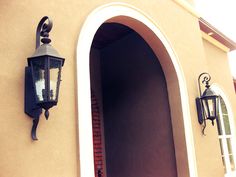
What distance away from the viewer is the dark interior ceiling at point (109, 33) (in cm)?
496

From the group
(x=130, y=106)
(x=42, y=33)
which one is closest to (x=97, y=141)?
(x=130, y=106)

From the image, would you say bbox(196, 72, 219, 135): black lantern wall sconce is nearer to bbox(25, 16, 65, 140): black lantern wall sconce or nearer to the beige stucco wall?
the beige stucco wall

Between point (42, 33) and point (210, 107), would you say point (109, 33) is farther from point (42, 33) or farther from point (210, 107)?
point (42, 33)

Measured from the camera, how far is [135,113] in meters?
4.73

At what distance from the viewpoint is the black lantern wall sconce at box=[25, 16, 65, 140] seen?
6.83 feet

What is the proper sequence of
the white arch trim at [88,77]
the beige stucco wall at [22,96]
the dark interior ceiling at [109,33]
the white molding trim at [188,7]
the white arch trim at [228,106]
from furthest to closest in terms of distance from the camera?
1. the white arch trim at [228,106]
2. the dark interior ceiling at [109,33]
3. the white molding trim at [188,7]
4. the white arch trim at [88,77]
5. the beige stucco wall at [22,96]

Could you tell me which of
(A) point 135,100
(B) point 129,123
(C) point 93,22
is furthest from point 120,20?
(B) point 129,123

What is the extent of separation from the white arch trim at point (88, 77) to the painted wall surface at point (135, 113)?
289 mm

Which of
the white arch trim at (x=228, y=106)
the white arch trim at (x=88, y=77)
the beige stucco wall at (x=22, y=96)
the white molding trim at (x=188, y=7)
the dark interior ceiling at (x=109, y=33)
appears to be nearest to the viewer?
the beige stucco wall at (x=22, y=96)

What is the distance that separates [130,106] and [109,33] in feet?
4.70

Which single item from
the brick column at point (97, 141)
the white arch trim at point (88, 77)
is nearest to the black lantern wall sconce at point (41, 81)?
the white arch trim at point (88, 77)

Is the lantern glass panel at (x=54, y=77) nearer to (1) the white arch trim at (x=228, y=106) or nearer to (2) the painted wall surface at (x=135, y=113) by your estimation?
(2) the painted wall surface at (x=135, y=113)

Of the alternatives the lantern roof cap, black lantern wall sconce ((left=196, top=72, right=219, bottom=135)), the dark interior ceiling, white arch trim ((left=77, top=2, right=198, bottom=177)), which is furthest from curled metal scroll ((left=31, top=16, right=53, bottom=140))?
black lantern wall sconce ((left=196, top=72, right=219, bottom=135))

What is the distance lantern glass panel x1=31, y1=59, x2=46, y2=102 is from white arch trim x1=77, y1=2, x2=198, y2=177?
0.54m
